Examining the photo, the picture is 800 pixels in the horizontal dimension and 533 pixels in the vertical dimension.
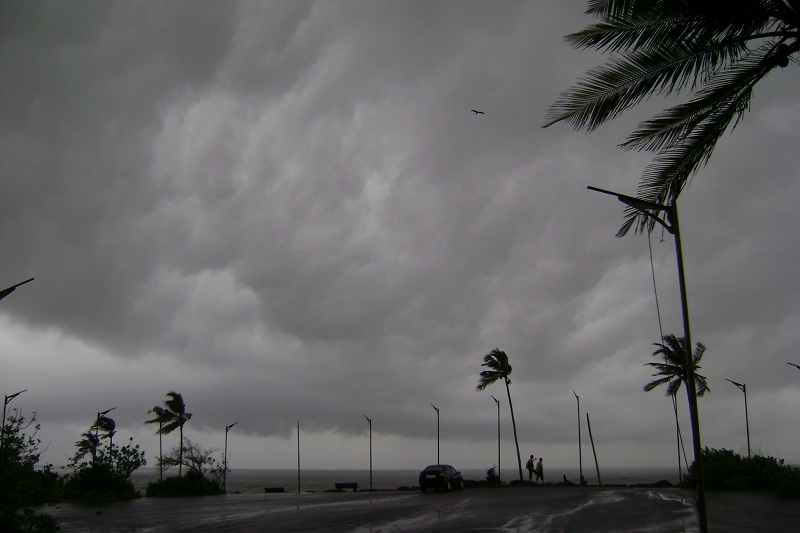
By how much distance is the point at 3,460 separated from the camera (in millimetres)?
14375

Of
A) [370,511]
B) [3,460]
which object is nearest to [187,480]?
[370,511]

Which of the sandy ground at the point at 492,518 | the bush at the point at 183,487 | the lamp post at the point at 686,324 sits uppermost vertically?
the lamp post at the point at 686,324

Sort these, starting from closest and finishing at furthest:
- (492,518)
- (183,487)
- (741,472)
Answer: (492,518) < (741,472) < (183,487)

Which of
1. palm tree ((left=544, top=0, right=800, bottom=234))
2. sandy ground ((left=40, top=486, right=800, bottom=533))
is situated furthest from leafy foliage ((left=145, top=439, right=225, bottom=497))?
palm tree ((left=544, top=0, right=800, bottom=234))

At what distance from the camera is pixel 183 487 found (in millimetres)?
42938

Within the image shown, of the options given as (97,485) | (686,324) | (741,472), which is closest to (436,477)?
(741,472)

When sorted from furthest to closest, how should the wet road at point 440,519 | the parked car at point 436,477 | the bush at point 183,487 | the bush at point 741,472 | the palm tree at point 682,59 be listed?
1. the bush at point 183,487
2. the parked car at point 436,477
3. the bush at point 741,472
4. the wet road at point 440,519
5. the palm tree at point 682,59

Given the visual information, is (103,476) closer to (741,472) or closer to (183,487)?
(183,487)

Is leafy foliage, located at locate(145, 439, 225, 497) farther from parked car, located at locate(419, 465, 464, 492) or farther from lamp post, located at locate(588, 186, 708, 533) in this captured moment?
lamp post, located at locate(588, 186, 708, 533)

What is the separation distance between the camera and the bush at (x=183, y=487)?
140 feet

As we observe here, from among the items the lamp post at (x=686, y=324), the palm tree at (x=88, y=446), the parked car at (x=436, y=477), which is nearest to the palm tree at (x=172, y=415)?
the palm tree at (x=88, y=446)

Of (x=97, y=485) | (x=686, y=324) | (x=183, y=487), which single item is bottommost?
(x=183, y=487)

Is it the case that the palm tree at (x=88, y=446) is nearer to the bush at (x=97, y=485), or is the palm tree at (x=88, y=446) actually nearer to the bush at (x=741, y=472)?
the bush at (x=97, y=485)

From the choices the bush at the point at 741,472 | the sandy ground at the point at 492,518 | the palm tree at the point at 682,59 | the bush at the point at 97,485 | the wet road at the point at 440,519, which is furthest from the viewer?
the bush at the point at 97,485
